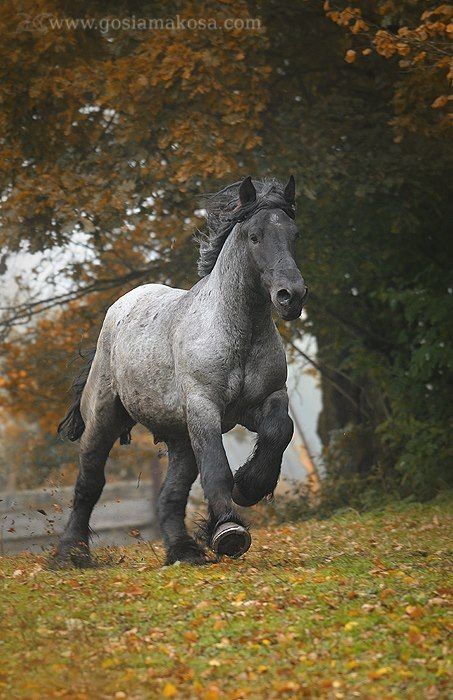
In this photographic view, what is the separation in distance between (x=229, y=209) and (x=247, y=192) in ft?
1.59

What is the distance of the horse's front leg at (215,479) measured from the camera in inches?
326

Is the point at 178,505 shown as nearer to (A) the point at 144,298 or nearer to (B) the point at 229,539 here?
(B) the point at 229,539

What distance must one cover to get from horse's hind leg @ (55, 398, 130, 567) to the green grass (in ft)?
3.74

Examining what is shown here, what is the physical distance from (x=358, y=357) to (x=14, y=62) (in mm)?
6640

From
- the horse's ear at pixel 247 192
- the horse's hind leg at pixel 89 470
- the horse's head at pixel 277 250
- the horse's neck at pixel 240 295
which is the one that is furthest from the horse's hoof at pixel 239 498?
the horse's ear at pixel 247 192

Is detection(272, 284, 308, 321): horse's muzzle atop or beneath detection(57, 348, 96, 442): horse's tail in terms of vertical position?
atop

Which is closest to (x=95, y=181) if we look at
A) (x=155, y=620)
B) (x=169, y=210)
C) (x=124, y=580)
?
(x=169, y=210)

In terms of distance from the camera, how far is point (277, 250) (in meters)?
8.64

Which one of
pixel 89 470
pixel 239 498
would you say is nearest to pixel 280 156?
pixel 89 470

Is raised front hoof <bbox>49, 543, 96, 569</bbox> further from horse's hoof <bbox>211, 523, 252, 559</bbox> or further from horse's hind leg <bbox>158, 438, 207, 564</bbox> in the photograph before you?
horse's hoof <bbox>211, 523, 252, 559</bbox>

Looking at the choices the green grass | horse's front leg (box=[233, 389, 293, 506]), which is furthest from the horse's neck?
the green grass

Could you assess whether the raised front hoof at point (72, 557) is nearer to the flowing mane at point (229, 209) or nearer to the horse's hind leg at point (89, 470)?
the horse's hind leg at point (89, 470)

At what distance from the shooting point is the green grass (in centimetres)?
582

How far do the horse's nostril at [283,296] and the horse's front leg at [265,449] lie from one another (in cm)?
90
